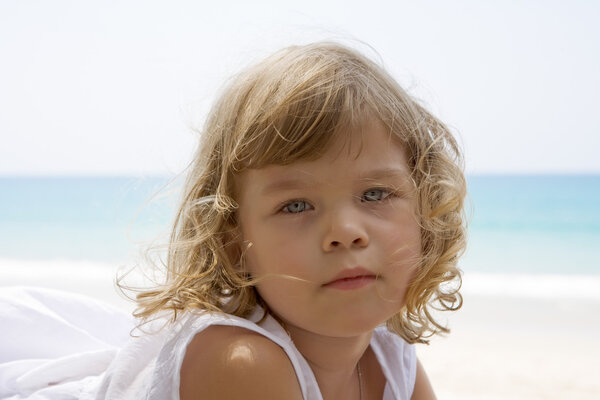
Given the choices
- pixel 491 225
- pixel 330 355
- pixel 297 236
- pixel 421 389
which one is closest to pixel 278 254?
pixel 297 236

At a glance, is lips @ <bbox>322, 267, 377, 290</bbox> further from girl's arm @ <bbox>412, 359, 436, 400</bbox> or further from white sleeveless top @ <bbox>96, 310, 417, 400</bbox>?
girl's arm @ <bbox>412, 359, 436, 400</bbox>

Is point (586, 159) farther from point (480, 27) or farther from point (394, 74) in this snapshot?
point (394, 74)

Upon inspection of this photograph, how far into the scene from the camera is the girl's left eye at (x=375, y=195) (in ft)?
3.82

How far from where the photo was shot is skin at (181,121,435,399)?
1.10m

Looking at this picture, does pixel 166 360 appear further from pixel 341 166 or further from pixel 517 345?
pixel 517 345

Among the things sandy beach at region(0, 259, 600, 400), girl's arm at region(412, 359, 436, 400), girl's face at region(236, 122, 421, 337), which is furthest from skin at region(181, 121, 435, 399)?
sandy beach at region(0, 259, 600, 400)

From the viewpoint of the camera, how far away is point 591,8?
17.6m

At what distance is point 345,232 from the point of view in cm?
108

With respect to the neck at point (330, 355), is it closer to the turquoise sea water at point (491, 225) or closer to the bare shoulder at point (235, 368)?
the bare shoulder at point (235, 368)

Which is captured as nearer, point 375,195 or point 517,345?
point 375,195

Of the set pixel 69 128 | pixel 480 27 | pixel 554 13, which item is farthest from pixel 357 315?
pixel 69 128

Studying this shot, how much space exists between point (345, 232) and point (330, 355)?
32cm

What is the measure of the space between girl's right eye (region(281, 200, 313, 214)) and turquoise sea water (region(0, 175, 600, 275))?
707 mm

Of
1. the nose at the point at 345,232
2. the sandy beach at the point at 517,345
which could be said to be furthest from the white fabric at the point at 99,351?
the sandy beach at the point at 517,345
